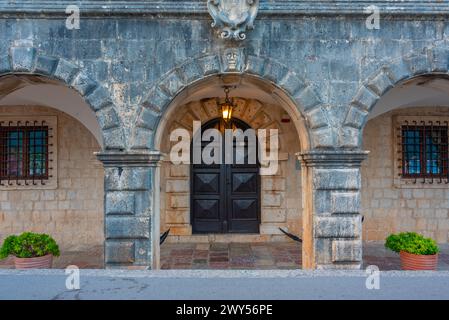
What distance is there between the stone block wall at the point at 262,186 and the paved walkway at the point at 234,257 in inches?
11.7

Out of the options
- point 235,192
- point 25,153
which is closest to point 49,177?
point 25,153

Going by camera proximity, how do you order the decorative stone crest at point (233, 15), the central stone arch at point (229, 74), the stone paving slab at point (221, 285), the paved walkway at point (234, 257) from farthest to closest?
the paved walkway at point (234, 257)
the central stone arch at point (229, 74)
the decorative stone crest at point (233, 15)
the stone paving slab at point (221, 285)

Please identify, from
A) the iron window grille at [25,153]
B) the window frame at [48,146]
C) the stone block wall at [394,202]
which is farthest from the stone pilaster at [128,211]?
the stone block wall at [394,202]

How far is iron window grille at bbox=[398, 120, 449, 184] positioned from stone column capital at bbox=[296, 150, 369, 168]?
351cm

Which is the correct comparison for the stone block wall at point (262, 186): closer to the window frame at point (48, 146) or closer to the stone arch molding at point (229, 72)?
the window frame at point (48, 146)

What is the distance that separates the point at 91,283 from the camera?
4035 millimetres

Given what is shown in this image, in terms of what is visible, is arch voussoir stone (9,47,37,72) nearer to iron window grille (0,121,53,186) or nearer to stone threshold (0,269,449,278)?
stone threshold (0,269,449,278)

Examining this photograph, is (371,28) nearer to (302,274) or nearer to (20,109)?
(302,274)

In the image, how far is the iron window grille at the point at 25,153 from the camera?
7375mm

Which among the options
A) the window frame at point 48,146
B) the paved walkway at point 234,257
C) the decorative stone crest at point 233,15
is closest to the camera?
the decorative stone crest at point 233,15

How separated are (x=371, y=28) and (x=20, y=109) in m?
6.91

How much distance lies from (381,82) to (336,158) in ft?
4.02

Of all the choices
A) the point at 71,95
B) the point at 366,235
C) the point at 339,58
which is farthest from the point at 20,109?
the point at 366,235

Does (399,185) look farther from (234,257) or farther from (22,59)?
(22,59)
